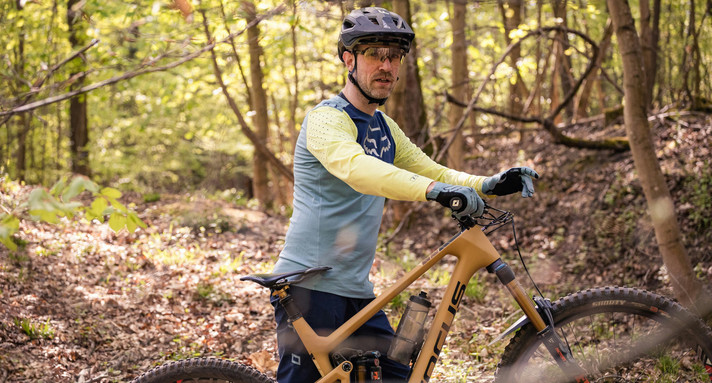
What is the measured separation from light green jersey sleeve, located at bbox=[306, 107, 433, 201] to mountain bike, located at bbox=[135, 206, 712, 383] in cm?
44

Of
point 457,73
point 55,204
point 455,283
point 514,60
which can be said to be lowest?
point 455,283

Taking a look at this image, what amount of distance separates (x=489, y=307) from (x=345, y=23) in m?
3.93

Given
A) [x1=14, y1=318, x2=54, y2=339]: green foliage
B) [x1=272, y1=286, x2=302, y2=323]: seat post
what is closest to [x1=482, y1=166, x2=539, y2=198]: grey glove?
[x1=272, y1=286, x2=302, y2=323]: seat post

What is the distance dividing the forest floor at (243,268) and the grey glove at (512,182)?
2097 millimetres

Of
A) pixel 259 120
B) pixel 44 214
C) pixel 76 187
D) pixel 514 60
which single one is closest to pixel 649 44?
pixel 514 60

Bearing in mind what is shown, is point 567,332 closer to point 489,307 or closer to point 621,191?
point 489,307

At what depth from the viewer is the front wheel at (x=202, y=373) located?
2619 mm

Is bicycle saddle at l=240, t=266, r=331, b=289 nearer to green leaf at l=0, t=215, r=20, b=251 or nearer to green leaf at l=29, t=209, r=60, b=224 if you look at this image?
green leaf at l=29, t=209, r=60, b=224

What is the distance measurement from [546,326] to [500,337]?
23 cm

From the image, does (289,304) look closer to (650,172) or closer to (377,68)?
(377,68)

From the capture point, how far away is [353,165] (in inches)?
95.7

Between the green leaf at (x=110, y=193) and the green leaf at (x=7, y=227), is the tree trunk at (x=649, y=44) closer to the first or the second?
the green leaf at (x=110, y=193)

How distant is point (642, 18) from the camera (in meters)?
7.18

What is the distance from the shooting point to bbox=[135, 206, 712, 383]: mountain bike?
8.78ft
